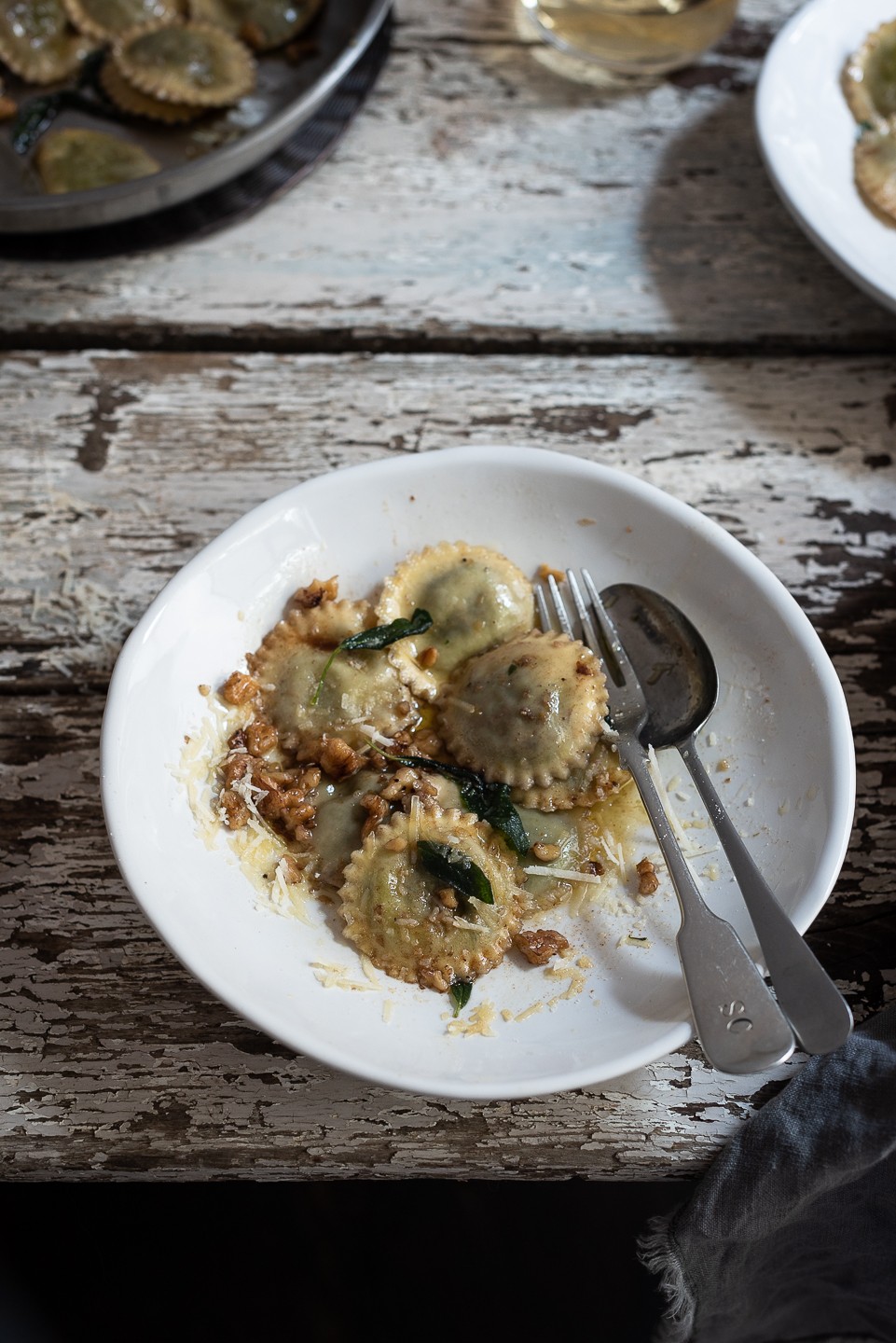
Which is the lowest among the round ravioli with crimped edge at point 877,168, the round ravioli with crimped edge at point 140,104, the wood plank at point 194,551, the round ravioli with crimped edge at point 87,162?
the wood plank at point 194,551

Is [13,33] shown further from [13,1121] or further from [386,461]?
[13,1121]

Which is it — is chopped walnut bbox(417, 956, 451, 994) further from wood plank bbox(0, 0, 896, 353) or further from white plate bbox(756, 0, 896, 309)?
white plate bbox(756, 0, 896, 309)

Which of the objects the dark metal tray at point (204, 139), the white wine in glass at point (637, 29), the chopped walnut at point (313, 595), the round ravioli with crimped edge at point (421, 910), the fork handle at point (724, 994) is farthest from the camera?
the white wine in glass at point (637, 29)

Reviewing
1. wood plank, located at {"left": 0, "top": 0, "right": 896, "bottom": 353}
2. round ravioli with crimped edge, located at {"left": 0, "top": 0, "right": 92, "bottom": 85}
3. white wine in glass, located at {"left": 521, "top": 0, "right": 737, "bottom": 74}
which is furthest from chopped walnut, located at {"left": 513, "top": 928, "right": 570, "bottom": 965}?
round ravioli with crimped edge, located at {"left": 0, "top": 0, "right": 92, "bottom": 85}

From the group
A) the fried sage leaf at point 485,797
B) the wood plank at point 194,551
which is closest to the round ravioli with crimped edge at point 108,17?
the wood plank at point 194,551

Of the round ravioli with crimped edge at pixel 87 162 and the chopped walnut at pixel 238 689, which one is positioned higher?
the round ravioli with crimped edge at pixel 87 162

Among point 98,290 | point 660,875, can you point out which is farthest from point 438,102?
point 660,875

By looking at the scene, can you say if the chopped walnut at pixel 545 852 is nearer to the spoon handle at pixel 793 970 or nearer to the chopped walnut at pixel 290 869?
the spoon handle at pixel 793 970
